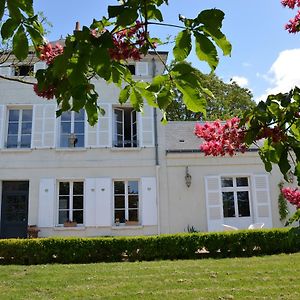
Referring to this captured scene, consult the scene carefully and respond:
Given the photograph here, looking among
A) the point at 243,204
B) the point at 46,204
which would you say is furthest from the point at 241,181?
the point at 46,204

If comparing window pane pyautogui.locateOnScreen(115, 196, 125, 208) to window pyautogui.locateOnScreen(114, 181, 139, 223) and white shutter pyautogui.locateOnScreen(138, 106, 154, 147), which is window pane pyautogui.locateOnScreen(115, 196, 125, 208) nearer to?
window pyautogui.locateOnScreen(114, 181, 139, 223)

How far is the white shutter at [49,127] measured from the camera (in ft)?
48.4

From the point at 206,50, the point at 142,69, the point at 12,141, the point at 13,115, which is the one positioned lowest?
the point at 206,50

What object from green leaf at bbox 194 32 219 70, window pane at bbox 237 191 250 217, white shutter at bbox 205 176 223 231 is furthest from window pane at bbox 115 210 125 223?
green leaf at bbox 194 32 219 70

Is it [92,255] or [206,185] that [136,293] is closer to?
[92,255]

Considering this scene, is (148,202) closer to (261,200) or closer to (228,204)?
(228,204)

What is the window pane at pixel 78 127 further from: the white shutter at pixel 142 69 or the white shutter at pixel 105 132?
the white shutter at pixel 142 69

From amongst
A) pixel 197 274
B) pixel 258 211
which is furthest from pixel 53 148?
pixel 197 274

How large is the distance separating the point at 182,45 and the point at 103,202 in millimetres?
13129

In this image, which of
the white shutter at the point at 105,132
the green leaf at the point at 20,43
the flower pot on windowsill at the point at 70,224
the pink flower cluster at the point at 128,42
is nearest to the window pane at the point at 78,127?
the white shutter at the point at 105,132

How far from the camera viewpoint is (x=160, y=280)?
7176mm

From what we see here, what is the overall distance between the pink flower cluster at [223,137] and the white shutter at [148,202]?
37.5 ft

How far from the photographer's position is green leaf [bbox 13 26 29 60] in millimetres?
1484

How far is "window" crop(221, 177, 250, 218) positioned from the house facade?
4 cm
